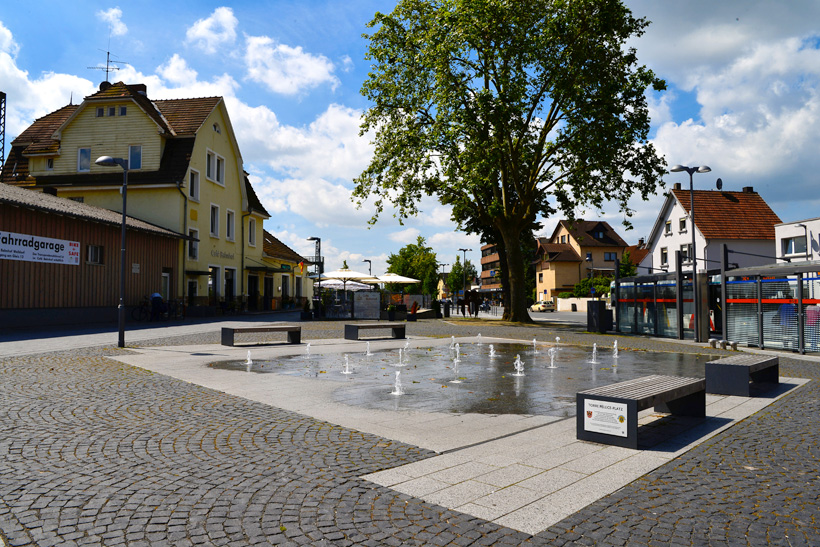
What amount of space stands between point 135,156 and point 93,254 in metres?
10.7

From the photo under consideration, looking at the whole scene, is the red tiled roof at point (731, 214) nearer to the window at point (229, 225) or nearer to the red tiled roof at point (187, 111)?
the window at point (229, 225)

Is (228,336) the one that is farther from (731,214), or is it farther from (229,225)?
(731,214)

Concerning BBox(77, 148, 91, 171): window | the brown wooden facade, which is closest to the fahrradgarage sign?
the brown wooden facade

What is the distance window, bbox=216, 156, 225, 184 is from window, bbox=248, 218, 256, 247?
14.3 feet

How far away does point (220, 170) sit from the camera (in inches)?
1535

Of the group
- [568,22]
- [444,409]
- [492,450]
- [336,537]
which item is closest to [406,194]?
[568,22]

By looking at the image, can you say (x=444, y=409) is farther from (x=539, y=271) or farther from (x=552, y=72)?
(x=539, y=271)

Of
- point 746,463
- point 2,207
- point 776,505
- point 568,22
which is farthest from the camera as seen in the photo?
point 568,22

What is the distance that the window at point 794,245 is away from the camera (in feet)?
132

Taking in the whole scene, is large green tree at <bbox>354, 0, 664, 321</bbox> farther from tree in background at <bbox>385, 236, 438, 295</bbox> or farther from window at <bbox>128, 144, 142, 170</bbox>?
tree in background at <bbox>385, 236, 438, 295</bbox>

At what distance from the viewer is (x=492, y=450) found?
17.8 ft

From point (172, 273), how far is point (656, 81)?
2628cm

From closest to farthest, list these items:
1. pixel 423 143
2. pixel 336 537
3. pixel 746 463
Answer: pixel 336 537
pixel 746 463
pixel 423 143

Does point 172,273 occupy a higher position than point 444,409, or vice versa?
point 172,273
